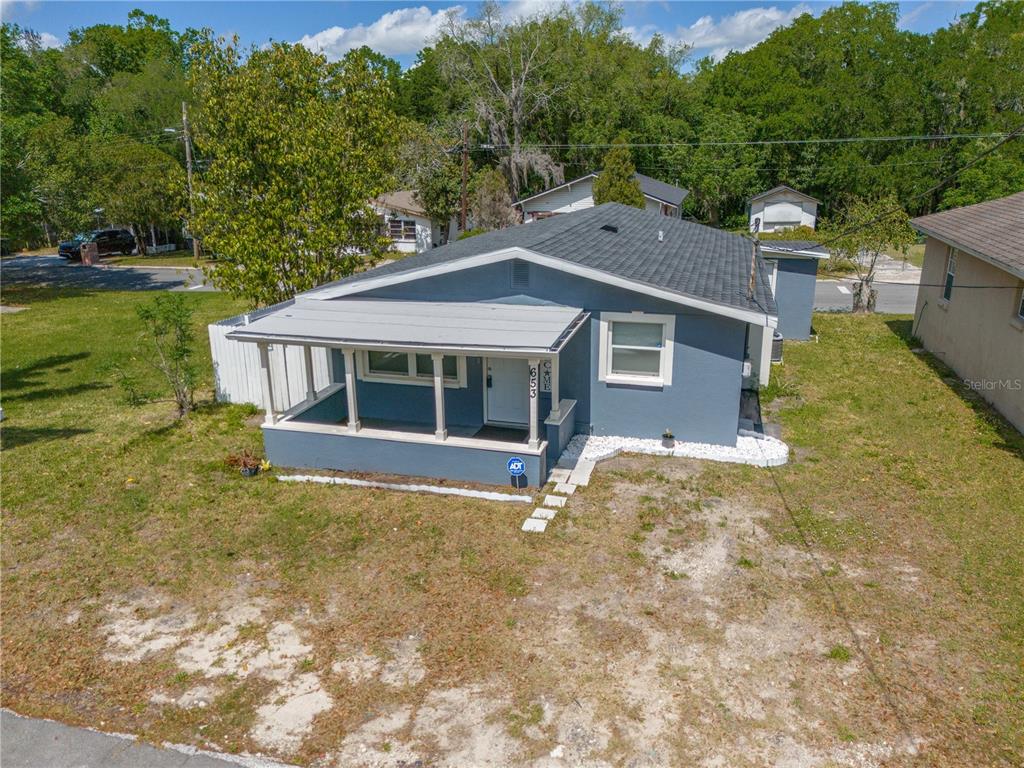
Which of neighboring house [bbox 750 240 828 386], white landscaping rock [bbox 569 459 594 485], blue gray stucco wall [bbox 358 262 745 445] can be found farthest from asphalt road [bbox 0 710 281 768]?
neighboring house [bbox 750 240 828 386]

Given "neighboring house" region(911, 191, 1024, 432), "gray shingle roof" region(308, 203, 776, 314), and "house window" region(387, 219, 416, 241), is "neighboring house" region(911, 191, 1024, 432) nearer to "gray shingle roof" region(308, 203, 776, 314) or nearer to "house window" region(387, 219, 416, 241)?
"gray shingle roof" region(308, 203, 776, 314)

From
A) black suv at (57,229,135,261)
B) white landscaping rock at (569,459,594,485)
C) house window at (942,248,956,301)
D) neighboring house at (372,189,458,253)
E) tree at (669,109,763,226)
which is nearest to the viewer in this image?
white landscaping rock at (569,459,594,485)

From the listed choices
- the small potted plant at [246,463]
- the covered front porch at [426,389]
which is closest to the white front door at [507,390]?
the covered front porch at [426,389]

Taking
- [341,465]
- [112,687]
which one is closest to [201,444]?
[341,465]

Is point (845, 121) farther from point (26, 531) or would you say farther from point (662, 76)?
point (26, 531)

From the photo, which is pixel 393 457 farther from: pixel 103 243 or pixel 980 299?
pixel 103 243
